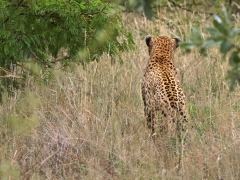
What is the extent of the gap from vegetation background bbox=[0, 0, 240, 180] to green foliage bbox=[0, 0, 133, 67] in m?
0.20

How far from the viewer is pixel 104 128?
19.9 feet

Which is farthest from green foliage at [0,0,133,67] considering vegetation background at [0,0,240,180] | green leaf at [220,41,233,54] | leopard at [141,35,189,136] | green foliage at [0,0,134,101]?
green leaf at [220,41,233,54]

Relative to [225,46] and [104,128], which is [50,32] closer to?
[104,128]

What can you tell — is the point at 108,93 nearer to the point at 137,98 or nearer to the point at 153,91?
the point at 137,98

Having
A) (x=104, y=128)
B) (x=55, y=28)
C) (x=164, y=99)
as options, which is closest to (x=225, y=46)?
(x=164, y=99)

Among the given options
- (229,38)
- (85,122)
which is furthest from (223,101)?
(229,38)

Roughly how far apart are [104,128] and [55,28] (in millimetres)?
1153

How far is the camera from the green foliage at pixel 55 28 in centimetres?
641

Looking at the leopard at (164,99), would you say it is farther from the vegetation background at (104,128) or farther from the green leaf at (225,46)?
the green leaf at (225,46)

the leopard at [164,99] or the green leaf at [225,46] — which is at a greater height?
the green leaf at [225,46]

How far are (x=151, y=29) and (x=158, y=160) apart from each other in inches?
187

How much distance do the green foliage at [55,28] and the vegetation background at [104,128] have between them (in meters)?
0.20

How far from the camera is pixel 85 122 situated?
600 centimetres

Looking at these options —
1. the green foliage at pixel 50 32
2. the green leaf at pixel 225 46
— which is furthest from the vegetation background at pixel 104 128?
the green leaf at pixel 225 46
